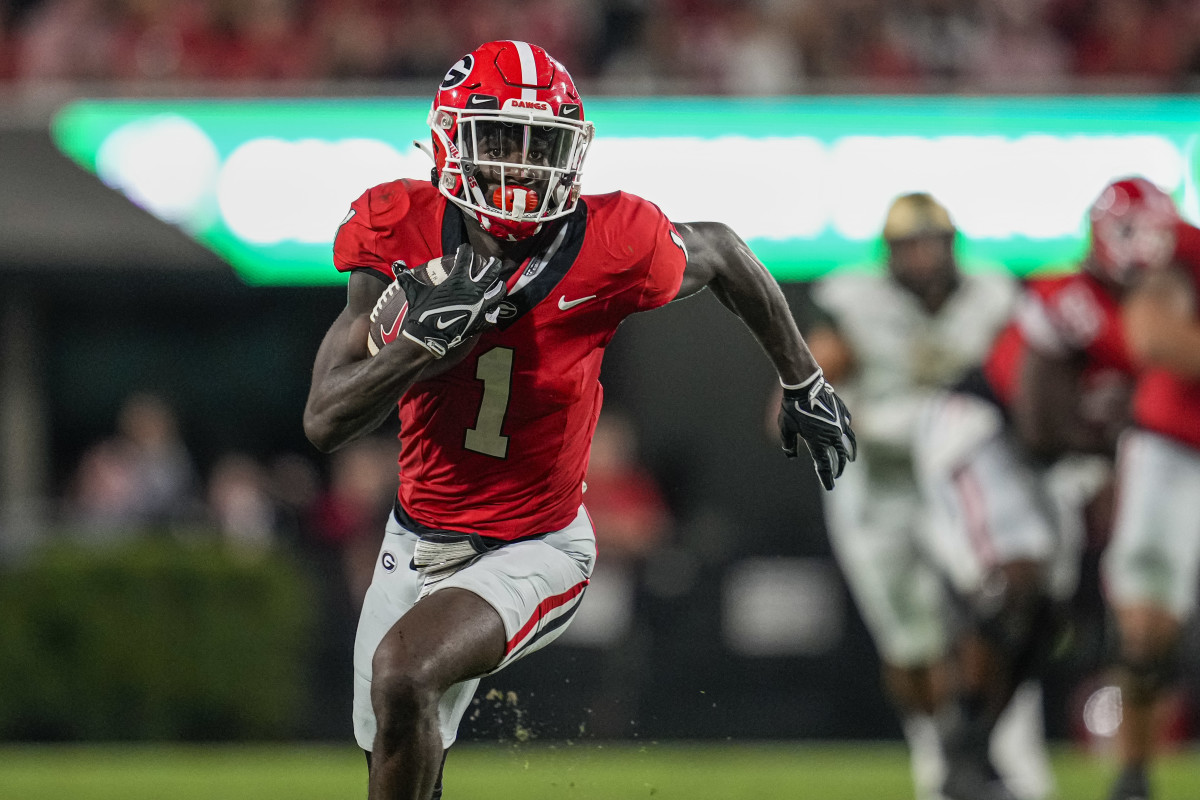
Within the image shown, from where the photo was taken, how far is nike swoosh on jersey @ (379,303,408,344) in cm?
340

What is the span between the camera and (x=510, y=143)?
371cm

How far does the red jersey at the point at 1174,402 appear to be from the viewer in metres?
5.70

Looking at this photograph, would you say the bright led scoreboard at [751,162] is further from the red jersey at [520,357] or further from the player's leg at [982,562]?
the red jersey at [520,357]

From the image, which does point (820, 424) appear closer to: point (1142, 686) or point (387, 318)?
point (387, 318)

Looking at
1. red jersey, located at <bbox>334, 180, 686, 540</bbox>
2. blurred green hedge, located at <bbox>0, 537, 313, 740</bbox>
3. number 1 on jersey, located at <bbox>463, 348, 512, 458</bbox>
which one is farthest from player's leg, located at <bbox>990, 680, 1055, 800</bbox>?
blurred green hedge, located at <bbox>0, 537, 313, 740</bbox>

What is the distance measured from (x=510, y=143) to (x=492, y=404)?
60 cm

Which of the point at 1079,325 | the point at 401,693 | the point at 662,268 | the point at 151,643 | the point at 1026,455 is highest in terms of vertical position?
the point at 662,268

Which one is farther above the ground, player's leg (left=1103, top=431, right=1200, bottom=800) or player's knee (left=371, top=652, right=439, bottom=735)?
Result: player's knee (left=371, top=652, right=439, bottom=735)

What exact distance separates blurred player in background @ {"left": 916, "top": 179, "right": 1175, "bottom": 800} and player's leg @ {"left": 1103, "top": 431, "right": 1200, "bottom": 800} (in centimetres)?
35

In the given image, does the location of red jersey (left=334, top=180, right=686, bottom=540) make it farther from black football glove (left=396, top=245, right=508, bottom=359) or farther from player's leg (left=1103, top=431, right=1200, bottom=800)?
player's leg (left=1103, top=431, right=1200, bottom=800)

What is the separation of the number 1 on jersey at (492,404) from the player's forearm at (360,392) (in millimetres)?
318

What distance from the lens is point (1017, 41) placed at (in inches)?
441

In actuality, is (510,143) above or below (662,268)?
above

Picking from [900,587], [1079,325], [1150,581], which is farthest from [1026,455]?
[900,587]
